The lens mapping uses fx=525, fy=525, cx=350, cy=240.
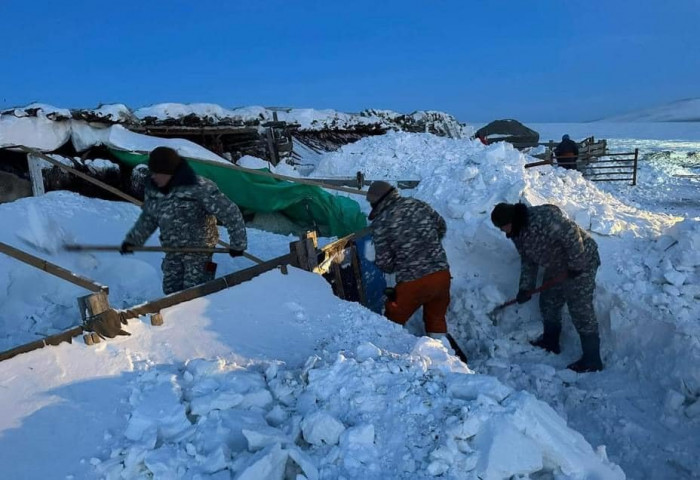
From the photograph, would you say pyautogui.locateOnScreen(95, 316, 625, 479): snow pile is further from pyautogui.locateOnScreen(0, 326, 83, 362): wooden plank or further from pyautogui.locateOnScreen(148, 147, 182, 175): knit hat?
pyautogui.locateOnScreen(148, 147, 182, 175): knit hat

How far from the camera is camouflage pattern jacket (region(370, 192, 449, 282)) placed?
4.25 meters

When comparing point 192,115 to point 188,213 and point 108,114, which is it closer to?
point 108,114

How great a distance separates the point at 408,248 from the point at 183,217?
70.0 inches

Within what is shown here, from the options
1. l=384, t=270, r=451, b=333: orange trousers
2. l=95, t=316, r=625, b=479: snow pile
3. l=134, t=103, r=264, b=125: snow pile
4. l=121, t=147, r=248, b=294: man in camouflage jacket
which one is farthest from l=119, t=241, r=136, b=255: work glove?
l=134, t=103, r=264, b=125: snow pile

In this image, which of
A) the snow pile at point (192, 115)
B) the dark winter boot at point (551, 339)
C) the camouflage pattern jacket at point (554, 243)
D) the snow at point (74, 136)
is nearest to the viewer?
the camouflage pattern jacket at point (554, 243)

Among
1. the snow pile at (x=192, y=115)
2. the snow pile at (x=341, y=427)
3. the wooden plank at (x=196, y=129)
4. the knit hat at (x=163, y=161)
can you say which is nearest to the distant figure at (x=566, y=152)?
the snow pile at (x=192, y=115)

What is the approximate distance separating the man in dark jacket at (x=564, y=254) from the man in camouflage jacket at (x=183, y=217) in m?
2.26

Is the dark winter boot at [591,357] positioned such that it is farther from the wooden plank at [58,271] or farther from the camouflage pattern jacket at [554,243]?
the wooden plank at [58,271]

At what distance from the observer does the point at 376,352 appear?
2783 millimetres

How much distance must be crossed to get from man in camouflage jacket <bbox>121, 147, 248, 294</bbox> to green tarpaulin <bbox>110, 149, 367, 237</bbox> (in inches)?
138

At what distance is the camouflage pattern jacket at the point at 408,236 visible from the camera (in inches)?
167

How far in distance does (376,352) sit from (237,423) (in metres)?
0.85

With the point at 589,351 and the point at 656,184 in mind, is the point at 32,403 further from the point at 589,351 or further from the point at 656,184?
the point at 656,184

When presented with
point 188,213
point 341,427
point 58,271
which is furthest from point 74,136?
point 341,427
